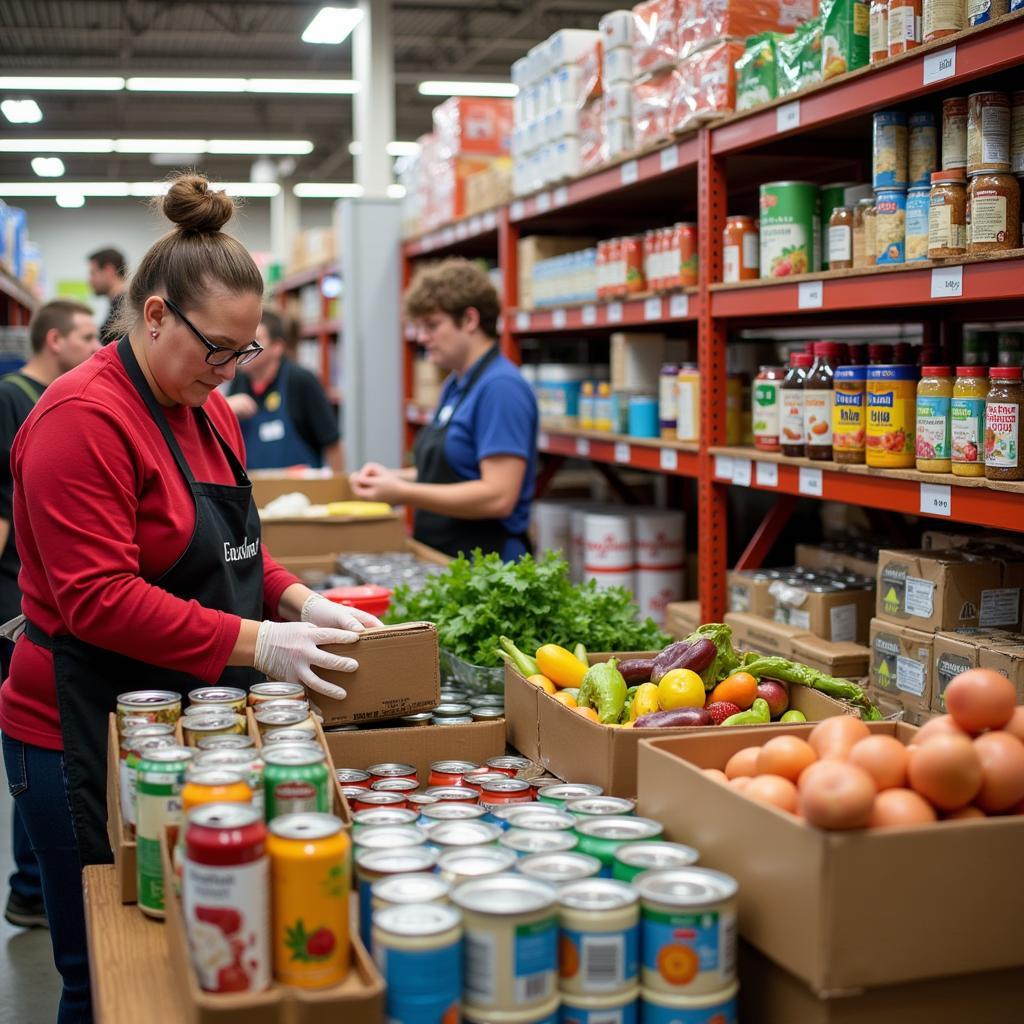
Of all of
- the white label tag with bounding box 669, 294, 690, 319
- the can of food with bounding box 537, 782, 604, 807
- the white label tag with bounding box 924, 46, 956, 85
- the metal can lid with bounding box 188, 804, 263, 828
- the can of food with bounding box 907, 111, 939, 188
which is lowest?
the can of food with bounding box 537, 782, 604, 807

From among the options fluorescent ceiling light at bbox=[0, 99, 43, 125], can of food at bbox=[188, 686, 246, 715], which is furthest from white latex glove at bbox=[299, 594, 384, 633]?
fluorescent ceiling light at bbox=[0, 99, 43, 125]

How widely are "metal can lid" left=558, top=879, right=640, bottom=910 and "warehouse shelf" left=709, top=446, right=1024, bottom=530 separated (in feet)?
4.54

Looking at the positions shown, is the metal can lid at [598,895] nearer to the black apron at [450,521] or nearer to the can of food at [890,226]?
the can of food at [890,226]

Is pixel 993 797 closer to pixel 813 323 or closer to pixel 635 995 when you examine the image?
pixel 635 995

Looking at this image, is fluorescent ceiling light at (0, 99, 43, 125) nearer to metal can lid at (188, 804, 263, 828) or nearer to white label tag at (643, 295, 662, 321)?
white label tag at (643, 295, 662, 321)

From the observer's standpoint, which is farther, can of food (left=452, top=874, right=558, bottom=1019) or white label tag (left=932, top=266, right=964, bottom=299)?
white label tag (left=932, top=266, right=964, bottom=299)

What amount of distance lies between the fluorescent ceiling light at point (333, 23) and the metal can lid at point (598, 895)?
26.1ft

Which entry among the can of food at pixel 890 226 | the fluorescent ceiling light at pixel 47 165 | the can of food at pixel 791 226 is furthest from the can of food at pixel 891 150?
the fluorescent ceiling light at pixel 47 165

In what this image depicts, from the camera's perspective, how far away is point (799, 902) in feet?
4.51

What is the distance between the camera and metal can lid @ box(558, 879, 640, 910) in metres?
1.35

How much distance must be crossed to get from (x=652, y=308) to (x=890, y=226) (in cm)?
130

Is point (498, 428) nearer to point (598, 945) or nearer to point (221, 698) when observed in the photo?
point (221, 698)

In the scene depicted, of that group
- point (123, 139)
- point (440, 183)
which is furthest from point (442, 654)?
point (123, 139)

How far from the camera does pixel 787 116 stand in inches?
122
